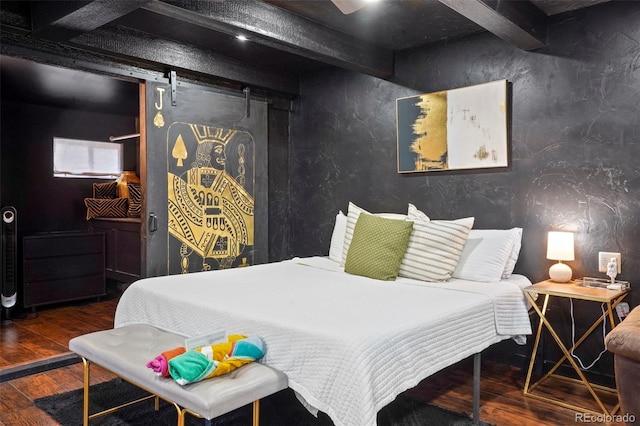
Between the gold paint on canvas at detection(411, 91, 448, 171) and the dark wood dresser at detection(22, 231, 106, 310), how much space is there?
3677 millimetres

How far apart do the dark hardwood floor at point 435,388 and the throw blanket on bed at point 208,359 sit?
3.50 feet

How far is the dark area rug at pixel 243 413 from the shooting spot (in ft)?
7.70

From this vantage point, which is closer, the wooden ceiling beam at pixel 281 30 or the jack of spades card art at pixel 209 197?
the wooden ceiling beam at pixel 281 30

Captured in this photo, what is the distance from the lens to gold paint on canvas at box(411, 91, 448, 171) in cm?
356

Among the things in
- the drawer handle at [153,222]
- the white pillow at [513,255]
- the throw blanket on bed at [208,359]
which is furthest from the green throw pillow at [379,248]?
the drawer handle at [153,222]

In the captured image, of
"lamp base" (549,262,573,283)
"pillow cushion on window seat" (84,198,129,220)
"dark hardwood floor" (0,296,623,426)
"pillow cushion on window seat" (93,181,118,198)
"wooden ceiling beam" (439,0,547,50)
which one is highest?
"wooden ceiling beam" (439,0,547,50)

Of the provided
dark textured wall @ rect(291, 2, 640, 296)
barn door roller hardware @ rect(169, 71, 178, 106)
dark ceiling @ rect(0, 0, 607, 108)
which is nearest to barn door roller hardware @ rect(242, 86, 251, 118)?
dark ceiling @ rect(0, 0, 607, 108)

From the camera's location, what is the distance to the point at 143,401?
2.57 metres

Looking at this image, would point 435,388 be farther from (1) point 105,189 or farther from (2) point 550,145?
(1) point 105,189

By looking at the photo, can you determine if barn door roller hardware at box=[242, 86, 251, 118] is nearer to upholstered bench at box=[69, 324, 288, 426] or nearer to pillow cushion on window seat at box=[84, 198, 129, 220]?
pillow cushion on window seat at box=[84, 198, 129, 220]

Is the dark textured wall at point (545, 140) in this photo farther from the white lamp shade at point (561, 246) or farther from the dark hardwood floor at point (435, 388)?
the dark hardwood floor at point (435, 388)

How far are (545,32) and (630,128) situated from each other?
2.69ft

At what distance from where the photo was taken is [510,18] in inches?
106

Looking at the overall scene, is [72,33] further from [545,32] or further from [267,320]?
[545,32]
